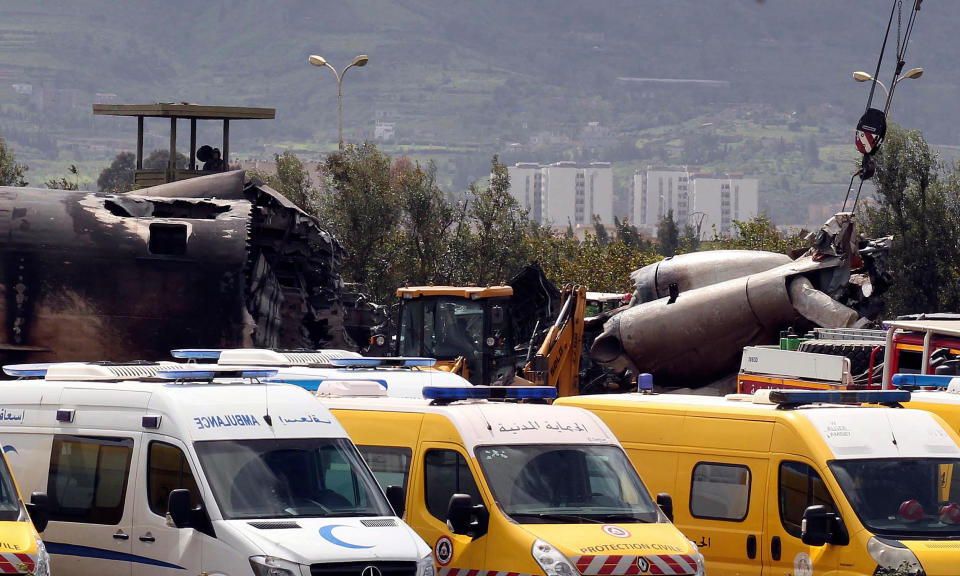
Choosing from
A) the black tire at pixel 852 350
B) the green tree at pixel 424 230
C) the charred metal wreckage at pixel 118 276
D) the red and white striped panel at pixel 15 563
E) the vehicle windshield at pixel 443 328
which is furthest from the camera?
the green tree at pixel 424 230

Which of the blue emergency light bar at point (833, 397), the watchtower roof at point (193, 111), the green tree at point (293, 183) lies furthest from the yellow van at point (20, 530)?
the green tree at point (293, 183)

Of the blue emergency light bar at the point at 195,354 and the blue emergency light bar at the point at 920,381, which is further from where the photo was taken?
the blue emergency light bar at the point at 195,354

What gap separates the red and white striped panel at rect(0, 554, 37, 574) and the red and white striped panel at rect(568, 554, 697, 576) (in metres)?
3.42

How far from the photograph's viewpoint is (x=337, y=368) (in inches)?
642

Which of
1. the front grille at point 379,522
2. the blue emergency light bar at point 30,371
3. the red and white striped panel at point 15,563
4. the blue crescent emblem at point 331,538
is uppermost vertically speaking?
the blue emergency light bar at point 30,371

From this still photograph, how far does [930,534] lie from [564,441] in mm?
A: 2628

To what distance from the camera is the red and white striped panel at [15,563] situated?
966 centimetres

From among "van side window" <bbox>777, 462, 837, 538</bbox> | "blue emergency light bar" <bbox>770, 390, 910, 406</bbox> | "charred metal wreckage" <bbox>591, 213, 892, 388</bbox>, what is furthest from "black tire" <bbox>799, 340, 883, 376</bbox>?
"van side window" <bbox>777, 462, 837, 538</bbox>

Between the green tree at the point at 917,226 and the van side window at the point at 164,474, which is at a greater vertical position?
the green tree at the point at 917,226

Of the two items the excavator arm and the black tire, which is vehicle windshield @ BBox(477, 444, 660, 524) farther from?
the excavator arm

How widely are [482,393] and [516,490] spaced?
1.23 metres

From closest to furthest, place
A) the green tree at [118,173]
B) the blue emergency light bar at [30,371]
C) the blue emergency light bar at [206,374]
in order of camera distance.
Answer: the blue emergency light bar at [206,374]
the blue emergency light bar at [30,371]
the green tree at [118,173]

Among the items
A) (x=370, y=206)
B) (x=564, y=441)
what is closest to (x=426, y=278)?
(x=370, y=206)

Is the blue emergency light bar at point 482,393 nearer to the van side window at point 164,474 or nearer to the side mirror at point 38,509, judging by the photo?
the van side window at point 164,474
